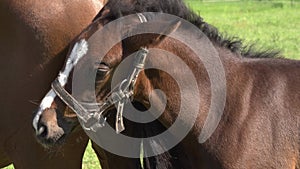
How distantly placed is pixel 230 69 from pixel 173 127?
49 cm

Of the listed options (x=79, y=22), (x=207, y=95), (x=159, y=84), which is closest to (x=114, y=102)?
(x=159, y=84)

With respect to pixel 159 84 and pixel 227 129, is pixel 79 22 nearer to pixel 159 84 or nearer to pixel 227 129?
pixel 159 84

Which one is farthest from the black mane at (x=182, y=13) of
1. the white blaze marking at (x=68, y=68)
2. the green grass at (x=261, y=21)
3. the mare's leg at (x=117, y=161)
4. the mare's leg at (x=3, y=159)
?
the green grass at (x=261, y=21)

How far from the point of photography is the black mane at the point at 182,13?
13.6 feet

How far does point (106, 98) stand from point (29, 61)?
2.92 feet

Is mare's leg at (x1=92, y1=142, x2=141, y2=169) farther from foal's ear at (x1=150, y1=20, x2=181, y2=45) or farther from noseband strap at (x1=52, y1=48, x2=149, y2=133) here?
foal's ear at (x1=150, y1=20, x2=181, y2=45)

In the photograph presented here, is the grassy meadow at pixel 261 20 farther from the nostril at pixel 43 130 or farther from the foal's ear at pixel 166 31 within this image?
the nostril at pixel 43 130

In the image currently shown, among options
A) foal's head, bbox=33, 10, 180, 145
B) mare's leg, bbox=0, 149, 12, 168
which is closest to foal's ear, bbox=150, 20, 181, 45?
foal's head, bbox=33, 10, 180, 145

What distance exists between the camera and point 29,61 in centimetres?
482

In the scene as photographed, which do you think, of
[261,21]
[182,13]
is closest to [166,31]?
[182,13]

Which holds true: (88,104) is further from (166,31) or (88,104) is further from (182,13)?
(182,13)

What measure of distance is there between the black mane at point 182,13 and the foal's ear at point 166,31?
0.13 metres

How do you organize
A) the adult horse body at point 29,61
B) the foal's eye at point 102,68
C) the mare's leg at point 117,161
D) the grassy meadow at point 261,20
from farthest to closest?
the grassy meadow at point 261,20 → the mare's leg at point 117,161 → the adult horse body at point 29,61 → the foal's eye at point 102,68

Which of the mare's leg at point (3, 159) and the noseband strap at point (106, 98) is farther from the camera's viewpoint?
the mare's leg at point (3, 159)
